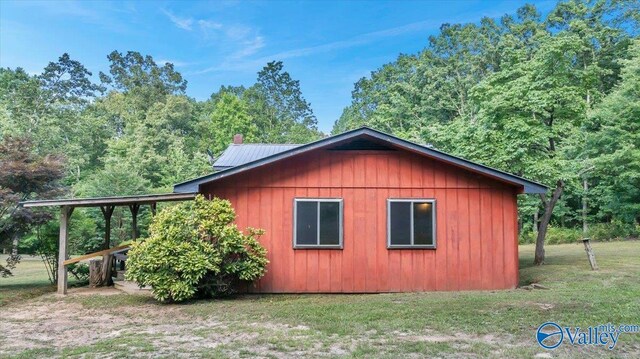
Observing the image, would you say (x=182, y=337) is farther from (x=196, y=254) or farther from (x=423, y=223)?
(x=423, y=223)

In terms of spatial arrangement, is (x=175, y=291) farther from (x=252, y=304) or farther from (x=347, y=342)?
(x=347, y=342)

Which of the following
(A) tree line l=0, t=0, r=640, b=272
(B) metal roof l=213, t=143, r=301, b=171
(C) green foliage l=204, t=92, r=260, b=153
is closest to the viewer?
(A) tree line l=0, t=0, r=640, b=272

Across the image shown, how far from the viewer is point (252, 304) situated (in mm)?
7133

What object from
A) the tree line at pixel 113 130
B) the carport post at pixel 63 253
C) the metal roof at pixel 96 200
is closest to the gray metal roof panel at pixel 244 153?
the metal roof at pixel 96 200

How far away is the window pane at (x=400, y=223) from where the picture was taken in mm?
8344

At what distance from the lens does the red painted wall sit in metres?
8.34

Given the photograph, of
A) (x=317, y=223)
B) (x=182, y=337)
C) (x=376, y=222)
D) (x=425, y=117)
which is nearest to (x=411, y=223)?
(x=376, y=222)

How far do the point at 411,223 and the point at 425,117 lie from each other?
2492cm

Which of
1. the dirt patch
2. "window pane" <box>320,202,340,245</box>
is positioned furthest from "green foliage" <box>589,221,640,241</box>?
the dirt patch

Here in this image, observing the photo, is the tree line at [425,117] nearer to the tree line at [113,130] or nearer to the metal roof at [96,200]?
the tree line at [113,130]

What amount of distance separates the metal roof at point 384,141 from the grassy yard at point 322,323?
2.04m

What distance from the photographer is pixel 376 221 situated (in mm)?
8414

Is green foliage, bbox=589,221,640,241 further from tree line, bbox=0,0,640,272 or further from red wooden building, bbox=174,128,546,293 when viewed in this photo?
red wooden building, bbox=174,128,546,293

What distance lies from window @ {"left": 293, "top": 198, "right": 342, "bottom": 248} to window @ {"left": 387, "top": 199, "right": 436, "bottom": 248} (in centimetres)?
103
